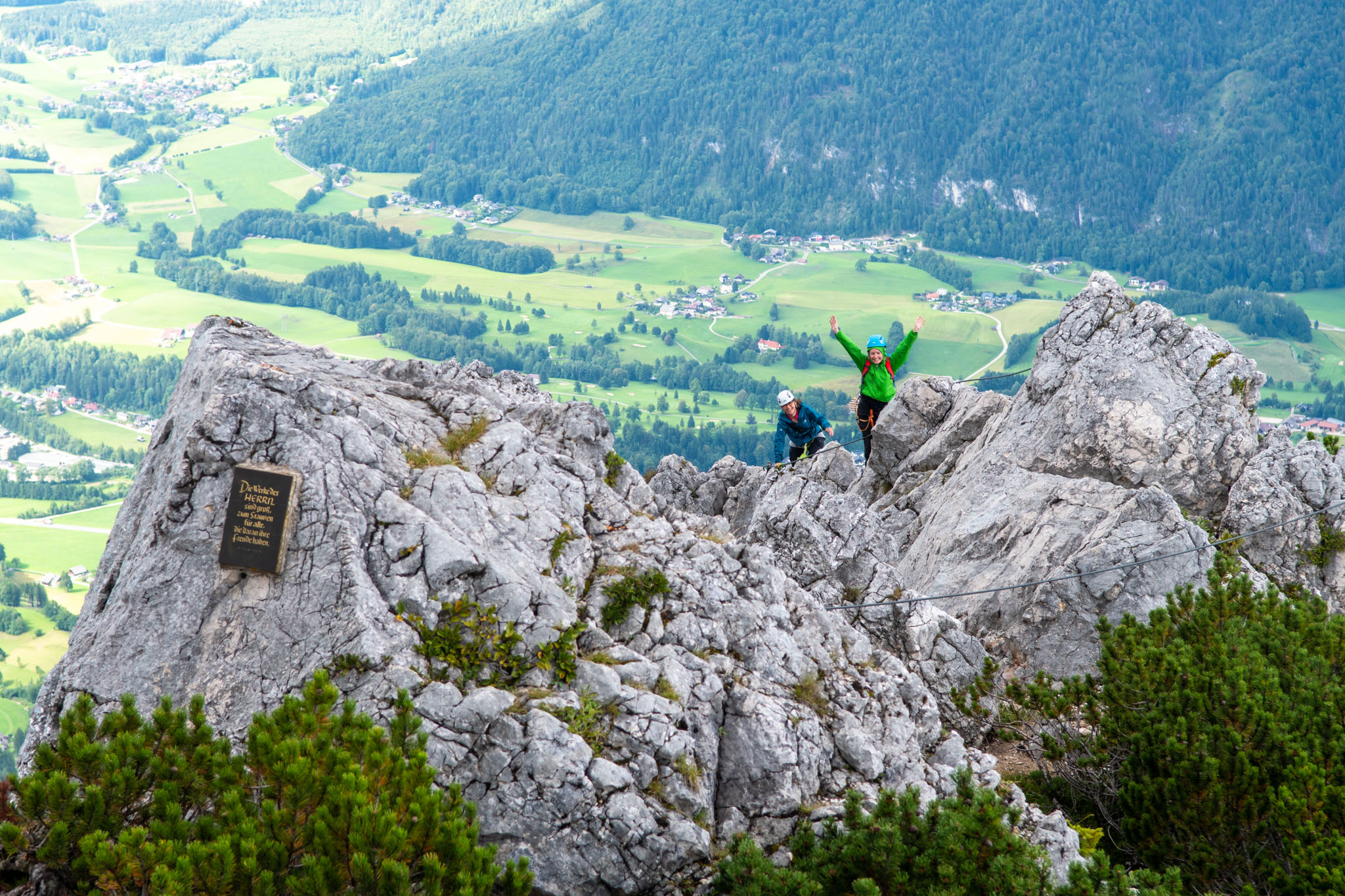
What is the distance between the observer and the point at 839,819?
1178 cm

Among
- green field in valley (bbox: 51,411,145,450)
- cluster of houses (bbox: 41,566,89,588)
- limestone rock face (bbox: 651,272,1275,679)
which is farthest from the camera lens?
green field in valley (bbox: 51,411,145,450)

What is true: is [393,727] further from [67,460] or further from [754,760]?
[67,460]

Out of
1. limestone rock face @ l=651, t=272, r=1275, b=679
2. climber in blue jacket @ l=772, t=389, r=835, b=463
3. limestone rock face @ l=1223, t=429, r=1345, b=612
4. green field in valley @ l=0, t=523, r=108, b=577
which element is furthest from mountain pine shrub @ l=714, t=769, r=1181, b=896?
green field in valley @ l=0, t=523, r=108, b=577

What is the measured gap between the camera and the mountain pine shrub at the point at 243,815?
8.01m

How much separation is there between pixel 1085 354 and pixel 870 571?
1000cm

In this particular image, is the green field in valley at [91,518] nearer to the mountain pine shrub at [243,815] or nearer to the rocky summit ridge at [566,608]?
the rocky summit ridge at [566,608]

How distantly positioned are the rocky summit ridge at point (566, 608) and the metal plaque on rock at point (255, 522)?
0.20m

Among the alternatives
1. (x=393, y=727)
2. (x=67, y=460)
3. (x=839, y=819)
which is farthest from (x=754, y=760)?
(x=67, y=460)

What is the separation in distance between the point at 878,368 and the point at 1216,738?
1554 cm

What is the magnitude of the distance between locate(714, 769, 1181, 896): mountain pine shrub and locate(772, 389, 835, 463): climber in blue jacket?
1504 cm

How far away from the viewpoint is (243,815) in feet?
27.7

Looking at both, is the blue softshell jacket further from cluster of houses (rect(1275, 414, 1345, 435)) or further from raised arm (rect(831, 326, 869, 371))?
cluster of houses (rect(1275, 414, 1345, 435))

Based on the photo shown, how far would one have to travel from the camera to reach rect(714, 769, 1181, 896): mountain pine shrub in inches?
407

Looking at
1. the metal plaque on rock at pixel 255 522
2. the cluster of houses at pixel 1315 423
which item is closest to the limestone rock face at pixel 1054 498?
the metal plaque on rock at pixel 255 522
